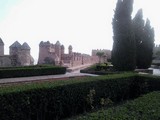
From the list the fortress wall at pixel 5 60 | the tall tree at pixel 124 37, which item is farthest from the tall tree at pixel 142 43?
the fortress wall at pixel 5 60

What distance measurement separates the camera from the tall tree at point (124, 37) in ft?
68.2

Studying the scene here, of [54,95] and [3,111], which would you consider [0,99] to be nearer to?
[3,111]

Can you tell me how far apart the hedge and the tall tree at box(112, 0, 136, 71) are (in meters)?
8.53

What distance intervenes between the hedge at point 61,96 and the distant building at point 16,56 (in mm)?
15275

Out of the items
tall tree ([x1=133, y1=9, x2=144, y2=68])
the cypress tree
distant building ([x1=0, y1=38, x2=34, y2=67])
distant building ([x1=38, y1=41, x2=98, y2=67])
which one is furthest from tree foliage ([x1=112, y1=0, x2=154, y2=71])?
distant building ([x1=0, y1=38, x2=34, y2=67])

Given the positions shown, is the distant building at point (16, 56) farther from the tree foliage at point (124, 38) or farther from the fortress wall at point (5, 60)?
the tree foliage at point (124, 38)

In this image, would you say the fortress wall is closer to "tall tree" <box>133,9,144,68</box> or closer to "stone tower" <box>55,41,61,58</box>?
"stone tower" <box>55,41,61,58</box>

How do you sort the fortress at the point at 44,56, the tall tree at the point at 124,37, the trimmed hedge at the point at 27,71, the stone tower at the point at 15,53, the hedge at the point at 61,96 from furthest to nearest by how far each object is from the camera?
the stone tower at the point at 15,53 < the fortress at the point at 44,56 < the tall tree at the point at 124,37 < the trimmed hedge at the point at 27,71 < the hedge at the point at 61,96

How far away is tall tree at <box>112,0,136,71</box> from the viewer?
68.2 ft

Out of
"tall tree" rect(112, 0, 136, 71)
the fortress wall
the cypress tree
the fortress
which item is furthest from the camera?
the cypress tree

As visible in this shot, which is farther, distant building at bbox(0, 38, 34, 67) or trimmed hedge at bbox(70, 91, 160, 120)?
distant building at bbox(0, 38, 34, 67)

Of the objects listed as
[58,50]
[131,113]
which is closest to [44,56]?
[58,50]

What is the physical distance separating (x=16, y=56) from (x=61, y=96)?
17.6 m

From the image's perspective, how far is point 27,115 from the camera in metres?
7.56
